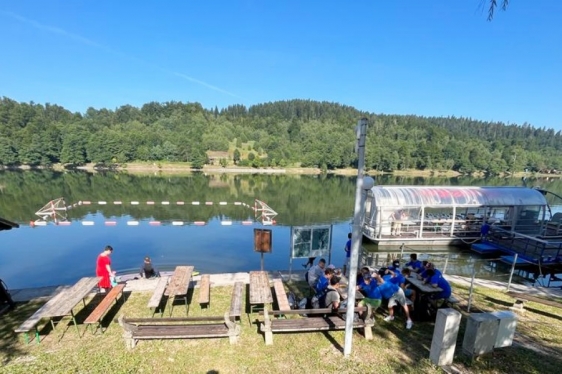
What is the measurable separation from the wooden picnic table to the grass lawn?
641 millimetres

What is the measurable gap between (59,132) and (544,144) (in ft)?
851

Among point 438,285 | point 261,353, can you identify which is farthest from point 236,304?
point 438,285

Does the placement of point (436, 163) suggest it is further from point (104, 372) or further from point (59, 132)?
point (59, 132)

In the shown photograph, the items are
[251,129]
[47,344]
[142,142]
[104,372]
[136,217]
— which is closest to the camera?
[104,372]

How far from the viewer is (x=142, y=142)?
335 ft

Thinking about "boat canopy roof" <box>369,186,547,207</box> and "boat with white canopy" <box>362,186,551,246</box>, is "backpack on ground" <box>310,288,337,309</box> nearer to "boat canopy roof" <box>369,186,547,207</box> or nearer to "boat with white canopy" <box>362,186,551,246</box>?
"boat with white canopy" <box>362,186,551,246</box>

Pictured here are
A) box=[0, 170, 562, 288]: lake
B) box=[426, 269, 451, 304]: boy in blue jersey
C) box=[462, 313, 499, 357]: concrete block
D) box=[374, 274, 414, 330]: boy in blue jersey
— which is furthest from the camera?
box=[0, 170, 562, 288]: lake

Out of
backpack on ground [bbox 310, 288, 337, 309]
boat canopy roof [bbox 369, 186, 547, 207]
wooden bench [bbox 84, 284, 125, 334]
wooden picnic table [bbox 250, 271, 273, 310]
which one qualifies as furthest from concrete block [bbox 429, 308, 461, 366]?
boat canopy roof [bbox 369, 186, 547, 207]

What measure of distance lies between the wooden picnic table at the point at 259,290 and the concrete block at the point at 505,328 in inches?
203

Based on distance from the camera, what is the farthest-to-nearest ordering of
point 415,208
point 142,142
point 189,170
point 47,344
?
point 142,142 < point 189,170 < point 415,208 < point 47,344

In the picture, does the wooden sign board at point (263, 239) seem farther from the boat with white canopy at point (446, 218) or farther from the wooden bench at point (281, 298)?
the boat with white canopy at point (446, 218)

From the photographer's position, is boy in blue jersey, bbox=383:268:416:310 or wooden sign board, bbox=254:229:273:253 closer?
boy in blue jersey, bbox=383:268:416:310

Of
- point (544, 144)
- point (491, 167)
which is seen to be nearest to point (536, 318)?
point (491, 167)

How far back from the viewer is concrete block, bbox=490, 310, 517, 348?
20.8ft
